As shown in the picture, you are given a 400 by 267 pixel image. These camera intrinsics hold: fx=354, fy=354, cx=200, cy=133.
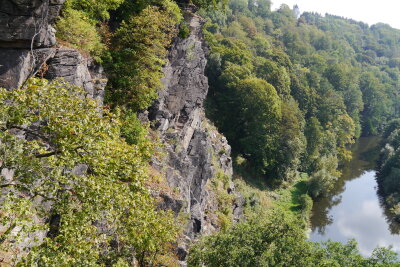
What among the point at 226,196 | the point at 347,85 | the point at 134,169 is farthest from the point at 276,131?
the point at 347,85

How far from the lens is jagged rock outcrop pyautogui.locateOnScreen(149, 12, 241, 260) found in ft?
93.5

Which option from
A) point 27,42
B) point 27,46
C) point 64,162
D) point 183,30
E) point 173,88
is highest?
point 183,30

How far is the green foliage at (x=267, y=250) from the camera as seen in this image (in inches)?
700

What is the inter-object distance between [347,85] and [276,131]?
5062cm

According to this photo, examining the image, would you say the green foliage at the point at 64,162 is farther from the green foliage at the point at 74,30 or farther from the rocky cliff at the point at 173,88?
the green foliage at the point at 74,30

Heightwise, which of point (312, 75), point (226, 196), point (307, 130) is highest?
point (312, 75)

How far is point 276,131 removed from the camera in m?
52.8

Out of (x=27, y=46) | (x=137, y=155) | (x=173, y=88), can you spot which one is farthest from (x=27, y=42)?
(x=173, y=88)

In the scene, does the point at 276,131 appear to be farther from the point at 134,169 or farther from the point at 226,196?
the point at 134,169

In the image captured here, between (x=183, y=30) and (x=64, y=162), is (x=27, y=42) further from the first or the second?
(x=183, y=30)

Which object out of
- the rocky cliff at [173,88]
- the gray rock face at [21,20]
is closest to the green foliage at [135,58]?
the rocky cliff at [173,88]

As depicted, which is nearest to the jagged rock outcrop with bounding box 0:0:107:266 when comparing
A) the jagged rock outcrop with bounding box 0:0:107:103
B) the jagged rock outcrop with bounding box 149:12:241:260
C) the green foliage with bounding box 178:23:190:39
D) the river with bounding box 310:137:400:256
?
the jagged rock outcrop with bounding box 0:0:107:103

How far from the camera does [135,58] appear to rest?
25.5 m

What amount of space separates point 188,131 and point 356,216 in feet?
107
